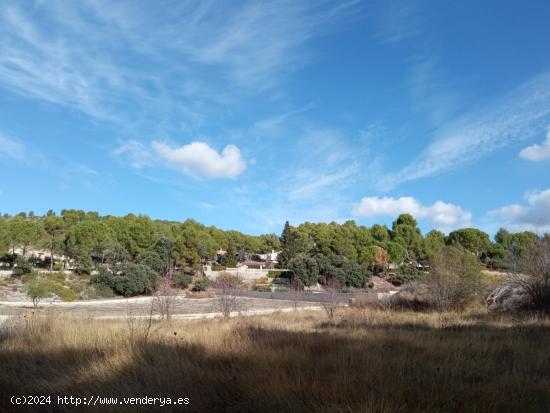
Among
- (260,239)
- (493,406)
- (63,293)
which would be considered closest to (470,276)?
(493,406)

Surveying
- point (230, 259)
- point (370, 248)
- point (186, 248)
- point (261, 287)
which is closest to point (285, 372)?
point (261, 287)

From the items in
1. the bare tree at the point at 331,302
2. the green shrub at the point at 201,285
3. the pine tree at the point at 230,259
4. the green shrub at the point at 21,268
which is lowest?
the bare tree at the point at 331,302

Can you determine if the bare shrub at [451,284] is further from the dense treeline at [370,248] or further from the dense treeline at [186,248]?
the dense treeline at [370,248]

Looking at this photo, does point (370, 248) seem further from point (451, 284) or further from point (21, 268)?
point (451, 284)

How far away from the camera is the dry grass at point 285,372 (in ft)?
13.2

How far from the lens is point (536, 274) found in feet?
58.4

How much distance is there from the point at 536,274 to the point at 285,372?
1627 centimetres

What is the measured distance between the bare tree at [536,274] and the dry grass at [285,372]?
32.8 ft

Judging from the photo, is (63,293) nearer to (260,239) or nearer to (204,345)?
(204,345)

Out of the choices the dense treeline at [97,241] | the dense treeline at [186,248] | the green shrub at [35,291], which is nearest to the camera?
the green shrub at [35,291]

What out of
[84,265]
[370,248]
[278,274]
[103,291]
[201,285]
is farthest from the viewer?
[370,248]

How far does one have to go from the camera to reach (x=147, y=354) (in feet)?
19.9

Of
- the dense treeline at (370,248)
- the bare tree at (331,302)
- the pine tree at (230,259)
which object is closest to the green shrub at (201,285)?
the dense treeline at (370,248)

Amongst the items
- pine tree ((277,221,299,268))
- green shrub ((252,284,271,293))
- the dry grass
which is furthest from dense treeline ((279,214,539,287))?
the dry grass
